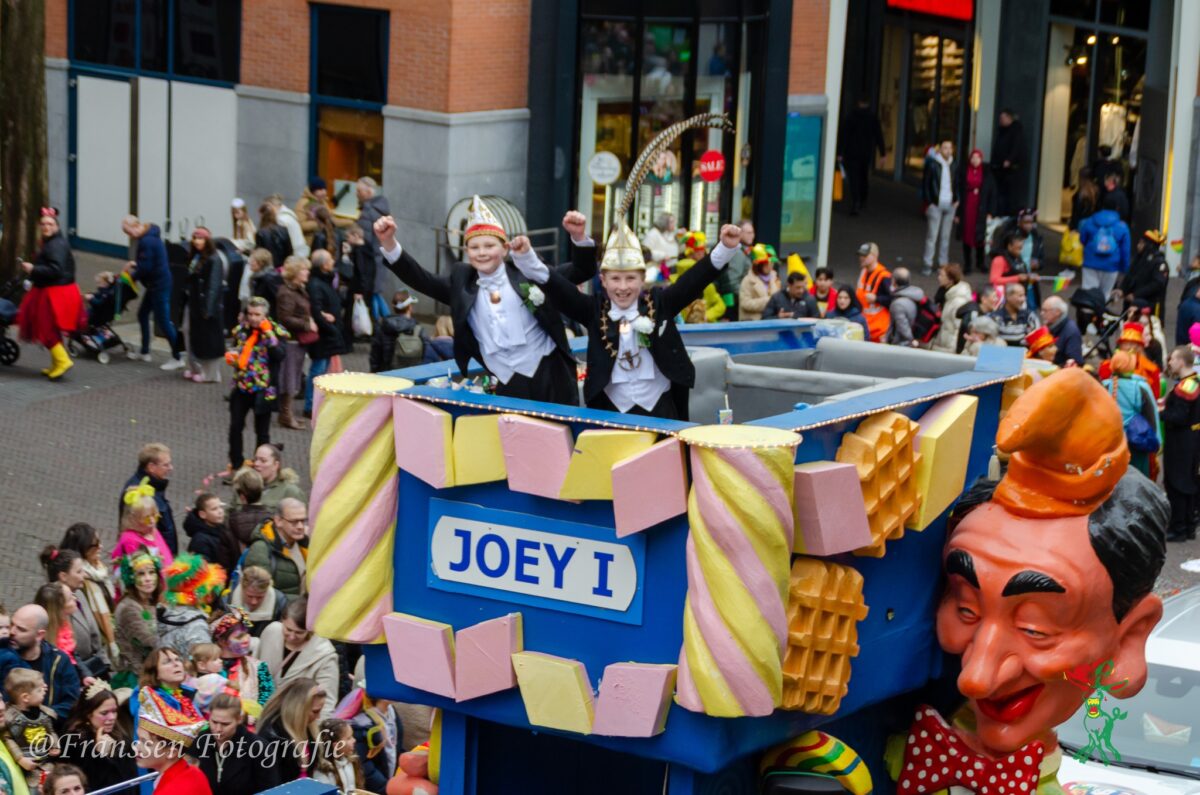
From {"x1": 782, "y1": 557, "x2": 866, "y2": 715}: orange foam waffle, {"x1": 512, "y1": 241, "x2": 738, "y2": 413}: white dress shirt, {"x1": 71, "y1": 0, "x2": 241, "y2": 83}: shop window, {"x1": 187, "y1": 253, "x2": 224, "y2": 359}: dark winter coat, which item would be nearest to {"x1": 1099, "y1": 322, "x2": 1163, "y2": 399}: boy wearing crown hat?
{"x1": 187, "y1": 253, "x2": 224, "y2": 359}: dark winter coat

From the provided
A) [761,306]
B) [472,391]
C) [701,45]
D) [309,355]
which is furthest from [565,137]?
[472,391]

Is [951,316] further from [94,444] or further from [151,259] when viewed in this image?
[94,444]

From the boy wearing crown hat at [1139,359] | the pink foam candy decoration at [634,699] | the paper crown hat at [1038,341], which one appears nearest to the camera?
the pink foam candy decoration at [634,699]

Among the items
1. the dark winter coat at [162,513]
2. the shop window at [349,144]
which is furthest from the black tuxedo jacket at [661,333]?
the shop window at [349,144]

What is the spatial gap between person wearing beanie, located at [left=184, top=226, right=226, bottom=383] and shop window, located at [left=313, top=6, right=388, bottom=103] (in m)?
5.43

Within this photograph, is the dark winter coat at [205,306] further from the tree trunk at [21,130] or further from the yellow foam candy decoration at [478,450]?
the yellow foam candy decoration at [478,450]

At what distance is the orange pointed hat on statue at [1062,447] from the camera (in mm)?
7645

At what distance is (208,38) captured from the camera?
26484mm

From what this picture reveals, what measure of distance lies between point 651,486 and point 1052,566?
5.62 ft

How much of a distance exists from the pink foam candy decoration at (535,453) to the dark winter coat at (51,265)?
1350cm

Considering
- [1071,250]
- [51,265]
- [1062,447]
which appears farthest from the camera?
[1071,250]

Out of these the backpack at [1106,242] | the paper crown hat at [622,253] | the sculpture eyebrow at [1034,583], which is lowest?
the sculpture eyebrow at [1034,583]

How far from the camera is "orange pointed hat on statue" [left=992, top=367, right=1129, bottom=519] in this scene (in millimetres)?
7645

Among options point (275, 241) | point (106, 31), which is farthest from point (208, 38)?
point (275, 241)
